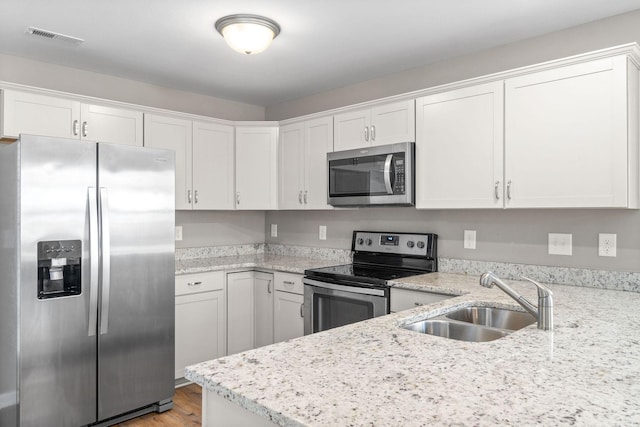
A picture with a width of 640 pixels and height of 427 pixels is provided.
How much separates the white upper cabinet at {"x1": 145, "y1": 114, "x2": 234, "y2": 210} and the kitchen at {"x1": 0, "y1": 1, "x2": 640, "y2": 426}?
0.37m

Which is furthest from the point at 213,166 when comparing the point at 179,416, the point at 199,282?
the point at 179,416

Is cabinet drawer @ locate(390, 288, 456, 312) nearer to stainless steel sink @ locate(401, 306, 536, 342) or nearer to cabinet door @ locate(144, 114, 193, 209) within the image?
stainless steel sink @ locate(401, 306, 536, 342)

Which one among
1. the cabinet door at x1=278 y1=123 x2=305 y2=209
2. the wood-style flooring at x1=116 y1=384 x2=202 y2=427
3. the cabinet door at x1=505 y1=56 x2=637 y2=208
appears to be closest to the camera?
the cabinet door at x1=505 y1=56 x2=637 y2=208

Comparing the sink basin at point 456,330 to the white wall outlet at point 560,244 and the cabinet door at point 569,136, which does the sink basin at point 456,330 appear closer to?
the cabinet door at point 569,136

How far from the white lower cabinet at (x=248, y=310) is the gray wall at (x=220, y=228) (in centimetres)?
65

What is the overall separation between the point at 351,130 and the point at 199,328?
189 cm

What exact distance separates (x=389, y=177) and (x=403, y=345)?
1.80 m

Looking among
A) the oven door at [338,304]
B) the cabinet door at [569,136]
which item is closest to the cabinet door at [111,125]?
the oven door at [338,304]

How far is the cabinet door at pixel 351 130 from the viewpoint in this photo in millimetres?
3299

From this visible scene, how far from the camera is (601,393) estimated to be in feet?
3.39

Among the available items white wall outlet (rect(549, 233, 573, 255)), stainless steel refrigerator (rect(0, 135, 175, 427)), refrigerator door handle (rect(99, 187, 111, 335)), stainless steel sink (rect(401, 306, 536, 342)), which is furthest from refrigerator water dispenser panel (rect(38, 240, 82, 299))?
white wall outlet (rect(549, 233, 573, 255))

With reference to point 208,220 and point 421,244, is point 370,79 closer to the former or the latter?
point 421,244

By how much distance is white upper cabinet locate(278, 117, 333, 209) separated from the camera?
3.60 m

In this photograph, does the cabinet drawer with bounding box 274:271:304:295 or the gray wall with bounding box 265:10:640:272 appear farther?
the cabinet drawer with bounding box 274:271:304:295
